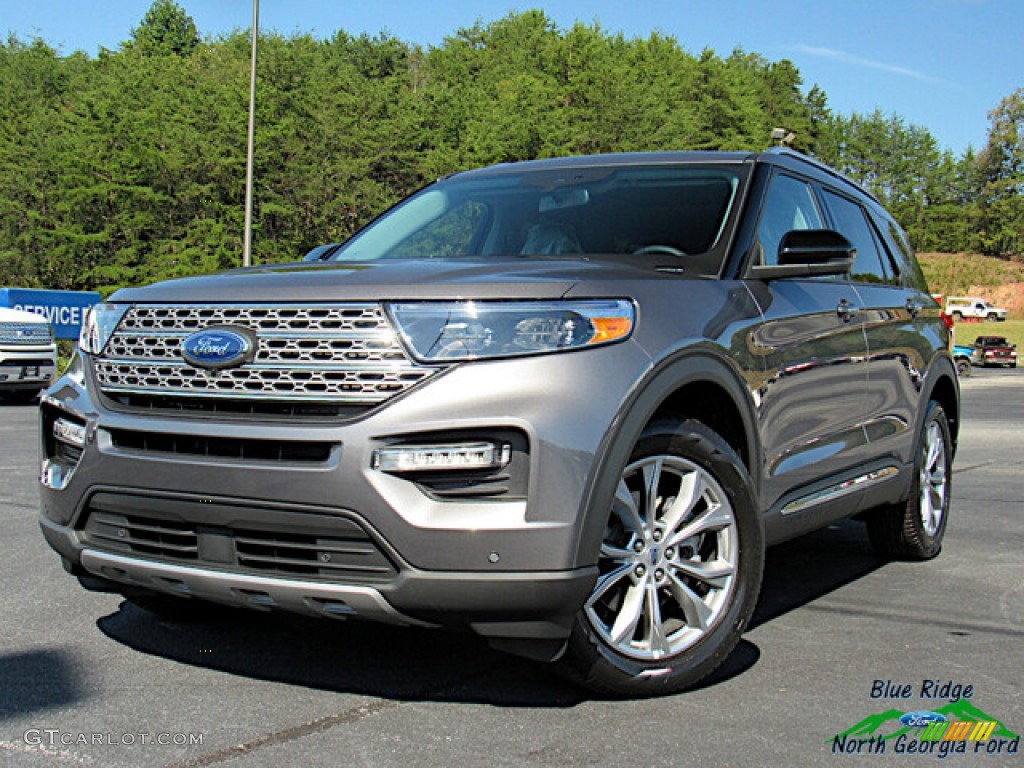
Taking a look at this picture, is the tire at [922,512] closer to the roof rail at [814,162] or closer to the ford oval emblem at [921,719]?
the roof rail at [814,162]

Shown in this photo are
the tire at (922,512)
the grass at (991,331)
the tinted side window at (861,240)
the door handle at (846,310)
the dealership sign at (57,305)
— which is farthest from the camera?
the grass at (991,331)

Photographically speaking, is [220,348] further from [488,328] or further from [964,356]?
[964,356]

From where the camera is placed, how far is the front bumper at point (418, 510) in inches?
119

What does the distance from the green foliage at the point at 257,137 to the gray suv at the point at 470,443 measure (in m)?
34.9

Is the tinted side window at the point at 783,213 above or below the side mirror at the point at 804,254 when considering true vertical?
above

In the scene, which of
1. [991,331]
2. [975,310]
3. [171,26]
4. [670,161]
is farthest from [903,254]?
[171,26]

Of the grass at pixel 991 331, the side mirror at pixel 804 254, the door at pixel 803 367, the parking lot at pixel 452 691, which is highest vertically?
the side mirror at pixel 804 254

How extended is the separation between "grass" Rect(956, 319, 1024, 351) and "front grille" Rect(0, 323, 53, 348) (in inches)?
2392

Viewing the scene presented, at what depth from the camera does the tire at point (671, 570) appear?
3.33m

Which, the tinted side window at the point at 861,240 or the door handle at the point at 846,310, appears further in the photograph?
the tinted side window at the point at 861,240

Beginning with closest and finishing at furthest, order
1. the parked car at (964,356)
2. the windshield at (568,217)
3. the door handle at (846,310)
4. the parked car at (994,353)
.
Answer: the windshield at (568,217) → the door handle at (846,310) → the parked car at (964,356) → the parked car at (994,353)

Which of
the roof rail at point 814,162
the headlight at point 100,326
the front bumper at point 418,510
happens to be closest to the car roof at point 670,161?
the roof rail at point 814,162

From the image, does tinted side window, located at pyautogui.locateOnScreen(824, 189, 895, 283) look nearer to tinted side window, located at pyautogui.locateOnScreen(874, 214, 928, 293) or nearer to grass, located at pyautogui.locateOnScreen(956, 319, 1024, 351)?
tinted side window, located at pyautogui.locateOnScreen(874, 214, 928, 293)

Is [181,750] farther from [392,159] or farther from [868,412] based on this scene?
[392,159]
